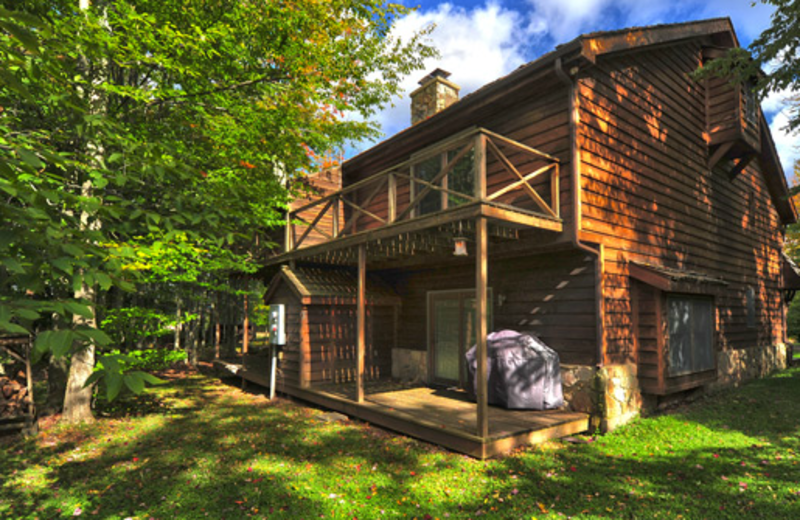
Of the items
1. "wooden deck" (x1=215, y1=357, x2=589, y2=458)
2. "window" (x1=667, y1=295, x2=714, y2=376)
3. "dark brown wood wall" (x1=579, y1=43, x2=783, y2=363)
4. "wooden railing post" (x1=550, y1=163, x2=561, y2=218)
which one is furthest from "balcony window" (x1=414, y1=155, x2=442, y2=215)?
"window" (x1=667, y1=295, x2=714, y2=376)

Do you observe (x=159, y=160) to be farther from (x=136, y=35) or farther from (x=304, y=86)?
(x=304, y=86)

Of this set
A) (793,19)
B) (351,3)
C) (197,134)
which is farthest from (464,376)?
(793,19)

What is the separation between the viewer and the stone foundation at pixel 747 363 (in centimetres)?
1027

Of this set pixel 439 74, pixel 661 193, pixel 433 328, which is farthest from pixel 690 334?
pixel 439 74

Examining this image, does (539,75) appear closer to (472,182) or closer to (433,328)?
(472,182)

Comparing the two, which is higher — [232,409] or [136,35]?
[136,35]

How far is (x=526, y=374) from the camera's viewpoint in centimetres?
753

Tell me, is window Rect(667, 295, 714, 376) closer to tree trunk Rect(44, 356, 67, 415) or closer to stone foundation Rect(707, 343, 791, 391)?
stone foundation Rect(707, 343, 791, 391)

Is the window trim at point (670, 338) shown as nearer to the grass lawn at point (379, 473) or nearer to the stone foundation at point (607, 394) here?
the stone foundation at point (607, 394)

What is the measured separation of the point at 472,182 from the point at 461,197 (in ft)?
5.06

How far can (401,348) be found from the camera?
1146 centimetres

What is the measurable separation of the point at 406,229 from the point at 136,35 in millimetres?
4956

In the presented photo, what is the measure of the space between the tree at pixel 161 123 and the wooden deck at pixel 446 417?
3500 mm

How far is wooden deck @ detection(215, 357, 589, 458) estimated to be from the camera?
6070 mm
